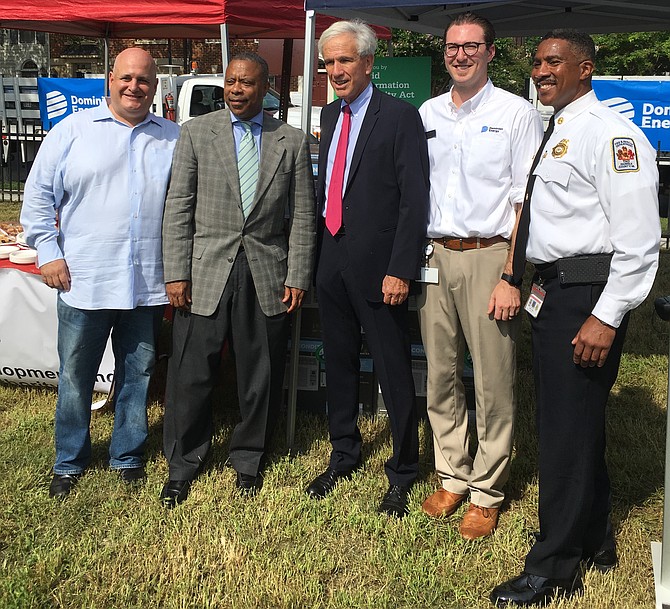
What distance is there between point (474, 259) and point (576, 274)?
2.04 ft

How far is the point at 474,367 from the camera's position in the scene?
3240mm

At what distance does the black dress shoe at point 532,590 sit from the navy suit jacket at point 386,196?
1.24m

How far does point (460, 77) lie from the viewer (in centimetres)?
302

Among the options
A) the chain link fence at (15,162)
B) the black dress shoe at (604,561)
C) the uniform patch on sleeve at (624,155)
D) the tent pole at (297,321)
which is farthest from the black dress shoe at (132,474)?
the chain link fence at (15,162)

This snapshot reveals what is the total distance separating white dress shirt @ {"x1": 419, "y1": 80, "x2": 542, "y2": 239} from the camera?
3.02m

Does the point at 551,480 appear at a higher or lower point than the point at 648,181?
lower

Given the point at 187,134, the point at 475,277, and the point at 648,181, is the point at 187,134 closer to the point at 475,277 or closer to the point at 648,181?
the point at 475,277

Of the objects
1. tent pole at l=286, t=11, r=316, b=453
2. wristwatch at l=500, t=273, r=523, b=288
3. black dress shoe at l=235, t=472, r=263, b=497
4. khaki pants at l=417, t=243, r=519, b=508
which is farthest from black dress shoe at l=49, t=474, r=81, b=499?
wristwatch at l=500, t=273, r=523, b=288

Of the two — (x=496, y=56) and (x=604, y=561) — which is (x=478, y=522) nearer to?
(x=604, y=561)

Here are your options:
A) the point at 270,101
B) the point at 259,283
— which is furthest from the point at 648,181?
the point at 270,101

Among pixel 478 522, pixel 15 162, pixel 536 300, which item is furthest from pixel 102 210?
pixel 15 162

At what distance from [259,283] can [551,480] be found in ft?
4.83

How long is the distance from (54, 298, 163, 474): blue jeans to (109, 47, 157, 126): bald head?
86 centimetres

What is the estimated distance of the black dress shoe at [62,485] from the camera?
139 inches
